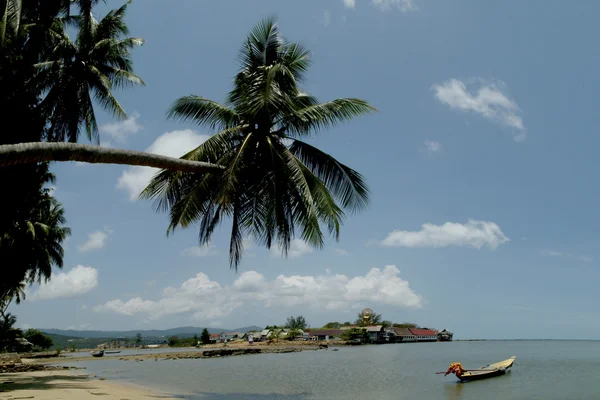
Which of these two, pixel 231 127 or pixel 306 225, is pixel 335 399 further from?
pixel 231 127

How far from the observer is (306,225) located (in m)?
11.5

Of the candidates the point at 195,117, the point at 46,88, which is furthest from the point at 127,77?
the point at 195,117

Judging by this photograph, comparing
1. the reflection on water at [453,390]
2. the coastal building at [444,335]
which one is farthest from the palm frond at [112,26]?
the coastal building at [444,335]

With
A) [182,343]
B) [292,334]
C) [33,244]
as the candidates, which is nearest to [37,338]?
[182,343]

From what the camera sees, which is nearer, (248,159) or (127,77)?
(248,159)

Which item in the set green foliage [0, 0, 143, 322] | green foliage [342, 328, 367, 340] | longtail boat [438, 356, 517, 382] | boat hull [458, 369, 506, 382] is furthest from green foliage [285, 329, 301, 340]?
green foliage [0, 0, 143, 322]

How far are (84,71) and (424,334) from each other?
397ft

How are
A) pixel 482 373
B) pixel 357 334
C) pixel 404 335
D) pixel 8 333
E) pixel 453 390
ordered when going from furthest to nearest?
pixel 404 335 < pixel 357 334 < pixel 8 333 < pixel 482 373 < pixel 453 390

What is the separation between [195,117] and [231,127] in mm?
1100

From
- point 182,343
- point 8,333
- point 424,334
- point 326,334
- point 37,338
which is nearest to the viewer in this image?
point 8,333

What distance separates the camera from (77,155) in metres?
6.84

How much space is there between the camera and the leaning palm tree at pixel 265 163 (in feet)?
37.0

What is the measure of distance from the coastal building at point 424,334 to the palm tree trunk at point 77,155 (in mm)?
118046

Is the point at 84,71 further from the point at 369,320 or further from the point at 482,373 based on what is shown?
the point at 369,320
